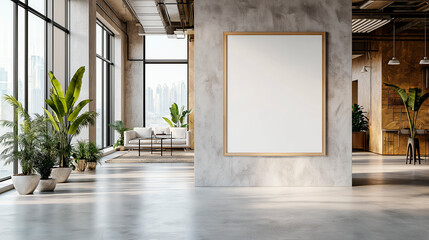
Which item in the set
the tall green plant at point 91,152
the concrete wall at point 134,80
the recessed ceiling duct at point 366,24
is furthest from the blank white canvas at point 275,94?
the concrete wall at point 134,80

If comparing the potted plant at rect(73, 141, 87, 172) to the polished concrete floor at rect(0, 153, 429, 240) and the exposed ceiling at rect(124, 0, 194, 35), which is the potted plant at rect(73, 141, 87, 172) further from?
the exposed ceiling at rect(124, 0, 194, 35)

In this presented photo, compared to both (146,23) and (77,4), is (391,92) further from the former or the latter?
(77,4)

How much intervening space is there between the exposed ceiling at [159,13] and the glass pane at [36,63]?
192cm

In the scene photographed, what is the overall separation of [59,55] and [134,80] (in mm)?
6386

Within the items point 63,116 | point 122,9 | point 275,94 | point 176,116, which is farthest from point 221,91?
point 176,116

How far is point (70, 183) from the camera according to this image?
286 inches

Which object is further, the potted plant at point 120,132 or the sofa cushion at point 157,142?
the potted plant at point 120,132

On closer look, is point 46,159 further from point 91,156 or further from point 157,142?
point 157,142

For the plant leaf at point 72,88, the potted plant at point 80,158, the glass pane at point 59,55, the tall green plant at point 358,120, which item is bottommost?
the potted plant at point 80,158

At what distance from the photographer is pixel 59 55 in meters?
9.59

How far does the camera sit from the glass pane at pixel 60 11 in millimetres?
9469

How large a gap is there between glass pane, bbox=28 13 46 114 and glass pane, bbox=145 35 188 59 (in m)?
7.33

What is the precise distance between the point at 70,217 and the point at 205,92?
2935 mm

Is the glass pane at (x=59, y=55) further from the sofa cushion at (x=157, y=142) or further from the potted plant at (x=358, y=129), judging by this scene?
the potted plant at (x=358, y=129)
